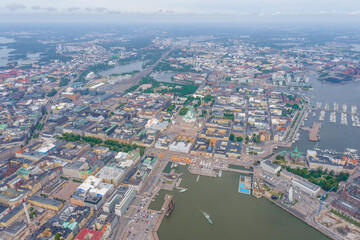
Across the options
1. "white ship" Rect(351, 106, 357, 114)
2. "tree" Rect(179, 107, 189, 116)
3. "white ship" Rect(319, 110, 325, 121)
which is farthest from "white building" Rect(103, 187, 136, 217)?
"white ship" Rect(351, 106, 357, 114)

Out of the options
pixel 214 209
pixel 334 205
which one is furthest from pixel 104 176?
pixel 334 205

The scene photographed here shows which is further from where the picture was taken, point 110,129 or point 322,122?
point 322,122

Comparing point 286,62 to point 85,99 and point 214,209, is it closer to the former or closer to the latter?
point 85,99

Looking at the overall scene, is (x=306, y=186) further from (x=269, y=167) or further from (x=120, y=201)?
(x=120, y=201)

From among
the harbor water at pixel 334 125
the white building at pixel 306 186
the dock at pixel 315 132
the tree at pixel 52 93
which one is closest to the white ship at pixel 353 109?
the harbor water at pixel 334 125

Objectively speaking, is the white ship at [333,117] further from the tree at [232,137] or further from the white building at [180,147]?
the white building at [180,147]

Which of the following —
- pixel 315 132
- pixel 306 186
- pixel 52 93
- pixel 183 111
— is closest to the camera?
pixel 306 186

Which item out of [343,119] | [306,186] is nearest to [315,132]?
[343,119]
